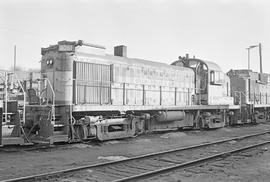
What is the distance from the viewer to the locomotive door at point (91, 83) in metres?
12.0

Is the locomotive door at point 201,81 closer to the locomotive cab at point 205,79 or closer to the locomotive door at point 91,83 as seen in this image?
the locomotive cab at point 205,79

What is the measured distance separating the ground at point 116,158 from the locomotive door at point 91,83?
1.74 m

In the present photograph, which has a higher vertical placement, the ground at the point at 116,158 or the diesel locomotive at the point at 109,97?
the diesel locomotive at the point at 109,97

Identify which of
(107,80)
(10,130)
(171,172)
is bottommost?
(171,172)

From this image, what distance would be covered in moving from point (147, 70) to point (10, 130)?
7.06 metres

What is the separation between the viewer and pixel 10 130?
9.94m

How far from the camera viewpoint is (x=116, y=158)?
917cm

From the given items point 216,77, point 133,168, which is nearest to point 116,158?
point 133,168

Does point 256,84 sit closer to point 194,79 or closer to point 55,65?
point 194,79

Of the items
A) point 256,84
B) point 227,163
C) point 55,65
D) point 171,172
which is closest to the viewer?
point 171,172

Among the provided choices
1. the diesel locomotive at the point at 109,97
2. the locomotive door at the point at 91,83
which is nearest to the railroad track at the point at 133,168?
the diesel locomotive at the point at 109,97

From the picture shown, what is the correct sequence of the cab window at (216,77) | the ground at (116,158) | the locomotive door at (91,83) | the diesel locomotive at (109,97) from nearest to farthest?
the ground at (116,158) < the diesel locomotive at (109,97) < the locomotive door at (91,83) < the cab window at (216,77)

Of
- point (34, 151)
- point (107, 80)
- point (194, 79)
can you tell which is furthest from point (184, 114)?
point (34, 151)

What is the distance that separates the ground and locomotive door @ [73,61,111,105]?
1.74 m
